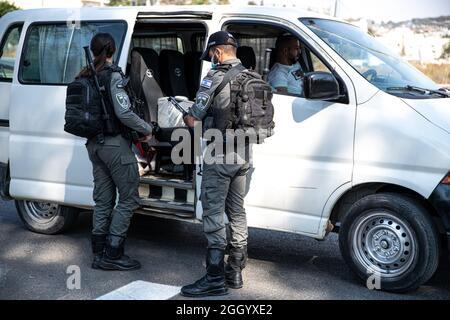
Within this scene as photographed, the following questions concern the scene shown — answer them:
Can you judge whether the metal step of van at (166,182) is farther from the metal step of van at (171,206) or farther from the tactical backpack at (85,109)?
the tactical backpack at (85,109)

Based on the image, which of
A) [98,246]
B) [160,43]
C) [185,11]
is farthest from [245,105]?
[160,43]

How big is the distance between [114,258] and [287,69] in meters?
2.12

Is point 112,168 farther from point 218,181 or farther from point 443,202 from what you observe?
point 443,202

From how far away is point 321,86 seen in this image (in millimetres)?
4535

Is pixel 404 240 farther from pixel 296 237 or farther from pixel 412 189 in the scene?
pixel 296 237

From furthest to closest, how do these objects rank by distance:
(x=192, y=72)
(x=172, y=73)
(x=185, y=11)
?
(x=192, y=72), (x=172, y=73), (x=185, y=11)

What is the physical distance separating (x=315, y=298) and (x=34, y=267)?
91.6 inches

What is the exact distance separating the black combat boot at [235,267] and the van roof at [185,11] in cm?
188

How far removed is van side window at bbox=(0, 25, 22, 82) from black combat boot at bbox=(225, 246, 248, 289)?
9.58ft

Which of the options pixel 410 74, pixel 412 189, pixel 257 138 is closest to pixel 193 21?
pixel 257 138

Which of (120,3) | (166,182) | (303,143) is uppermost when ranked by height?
(120,3)

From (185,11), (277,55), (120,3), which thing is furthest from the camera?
(120,3)

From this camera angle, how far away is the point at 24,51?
19.2 feet

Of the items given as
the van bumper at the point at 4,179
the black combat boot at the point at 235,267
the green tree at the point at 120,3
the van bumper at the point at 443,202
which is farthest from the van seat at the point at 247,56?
the green tree at the point at 120,3
